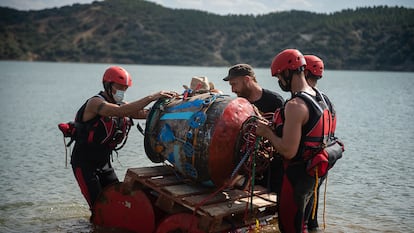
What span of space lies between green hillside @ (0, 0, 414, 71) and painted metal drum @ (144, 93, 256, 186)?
96.7 meters

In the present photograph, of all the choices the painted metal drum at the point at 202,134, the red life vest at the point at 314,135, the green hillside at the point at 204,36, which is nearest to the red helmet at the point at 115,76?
the painted metal drum at the point at 202,134

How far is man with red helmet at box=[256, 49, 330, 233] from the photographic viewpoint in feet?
15.4

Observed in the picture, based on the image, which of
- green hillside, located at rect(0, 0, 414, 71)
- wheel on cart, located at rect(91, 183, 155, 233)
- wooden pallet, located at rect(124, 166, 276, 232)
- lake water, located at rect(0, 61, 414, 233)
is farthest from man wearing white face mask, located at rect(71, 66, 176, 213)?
green hillside, located at rect(0, 0, 414, 71)

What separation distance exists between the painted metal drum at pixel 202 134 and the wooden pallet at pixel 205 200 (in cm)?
19

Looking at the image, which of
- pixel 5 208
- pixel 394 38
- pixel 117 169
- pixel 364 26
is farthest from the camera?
pixel 364 26

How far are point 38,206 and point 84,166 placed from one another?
280 centimetres

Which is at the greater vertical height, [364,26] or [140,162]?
[364,26]

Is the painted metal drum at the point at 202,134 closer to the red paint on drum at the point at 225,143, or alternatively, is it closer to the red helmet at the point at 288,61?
the red paint on drum at the point at 225,143

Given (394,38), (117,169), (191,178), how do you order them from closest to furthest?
1. (191,178)
2. (117,169)
3. (394,38)

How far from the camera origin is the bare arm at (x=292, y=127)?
467 cm

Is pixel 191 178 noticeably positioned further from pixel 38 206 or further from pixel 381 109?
pixel 381 109

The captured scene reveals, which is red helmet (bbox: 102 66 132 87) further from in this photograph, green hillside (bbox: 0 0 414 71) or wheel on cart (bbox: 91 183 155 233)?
green hillside (bbox: 0 0 414 71)

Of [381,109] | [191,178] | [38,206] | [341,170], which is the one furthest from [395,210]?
[381,109]

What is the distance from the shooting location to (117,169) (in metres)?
11.5
